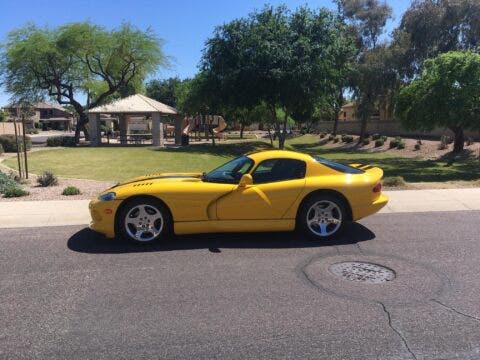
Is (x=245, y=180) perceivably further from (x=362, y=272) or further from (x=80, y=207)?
(x=80, y=207)

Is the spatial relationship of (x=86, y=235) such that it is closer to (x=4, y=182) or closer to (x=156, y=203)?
(x=156, y=203)

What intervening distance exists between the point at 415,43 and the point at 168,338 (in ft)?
114

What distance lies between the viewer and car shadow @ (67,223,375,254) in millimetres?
6180

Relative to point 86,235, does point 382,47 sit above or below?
above

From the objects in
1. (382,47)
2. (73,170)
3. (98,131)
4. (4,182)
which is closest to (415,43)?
(382,47)

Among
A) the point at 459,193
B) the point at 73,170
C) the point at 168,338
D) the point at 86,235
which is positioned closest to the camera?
the point at 168,338

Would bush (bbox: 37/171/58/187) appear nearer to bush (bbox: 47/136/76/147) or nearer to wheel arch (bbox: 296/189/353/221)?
wheel arch (bbox: 296/189/353/221)

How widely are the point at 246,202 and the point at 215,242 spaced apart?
0.71 meters

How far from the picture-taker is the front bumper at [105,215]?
20.5ft

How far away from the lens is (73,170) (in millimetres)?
17922

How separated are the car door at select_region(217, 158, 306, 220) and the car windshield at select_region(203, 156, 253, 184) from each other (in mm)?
192

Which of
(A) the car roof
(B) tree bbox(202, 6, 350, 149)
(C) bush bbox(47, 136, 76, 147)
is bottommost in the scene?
(C) bush bbox(47, 136, 76, 147)

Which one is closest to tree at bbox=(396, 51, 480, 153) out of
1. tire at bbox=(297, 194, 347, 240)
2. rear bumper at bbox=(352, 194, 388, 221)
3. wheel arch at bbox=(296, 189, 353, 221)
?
rear bumper at bbox=(352, 194, 388, 221)

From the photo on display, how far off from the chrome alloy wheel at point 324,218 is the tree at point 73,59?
104 ft
